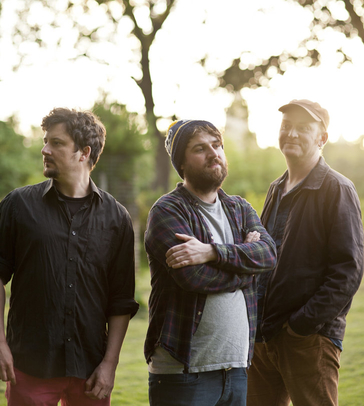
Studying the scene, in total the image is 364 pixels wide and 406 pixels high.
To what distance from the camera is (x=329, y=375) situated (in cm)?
275

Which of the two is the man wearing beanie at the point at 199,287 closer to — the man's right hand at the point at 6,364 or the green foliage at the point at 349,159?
the man's right hand at the point at 6,364

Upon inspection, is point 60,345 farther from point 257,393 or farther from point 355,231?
point 355,231

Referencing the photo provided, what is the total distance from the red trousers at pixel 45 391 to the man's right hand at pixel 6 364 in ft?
0.17

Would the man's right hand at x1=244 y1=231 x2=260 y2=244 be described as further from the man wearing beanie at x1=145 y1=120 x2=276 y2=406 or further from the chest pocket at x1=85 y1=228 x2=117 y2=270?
the chest pocket at x1=85 y1=228 x2=117 y2=270

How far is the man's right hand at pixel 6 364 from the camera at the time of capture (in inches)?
90.8

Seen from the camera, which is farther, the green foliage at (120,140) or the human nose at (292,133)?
the green foliage at (120,140)

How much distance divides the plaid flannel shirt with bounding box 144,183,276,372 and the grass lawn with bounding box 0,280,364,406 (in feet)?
8.60

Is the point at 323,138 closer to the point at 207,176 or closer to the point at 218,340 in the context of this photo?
the point at 207,176

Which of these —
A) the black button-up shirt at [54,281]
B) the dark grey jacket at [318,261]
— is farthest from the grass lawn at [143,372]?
the black button-up shirt at [54,281]

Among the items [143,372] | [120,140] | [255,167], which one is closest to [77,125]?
[143,372]

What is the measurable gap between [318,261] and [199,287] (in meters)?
0.82

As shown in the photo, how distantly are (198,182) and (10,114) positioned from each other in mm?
16995

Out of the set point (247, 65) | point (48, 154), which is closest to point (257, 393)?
point (48, 154)

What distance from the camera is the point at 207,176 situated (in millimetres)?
2545
